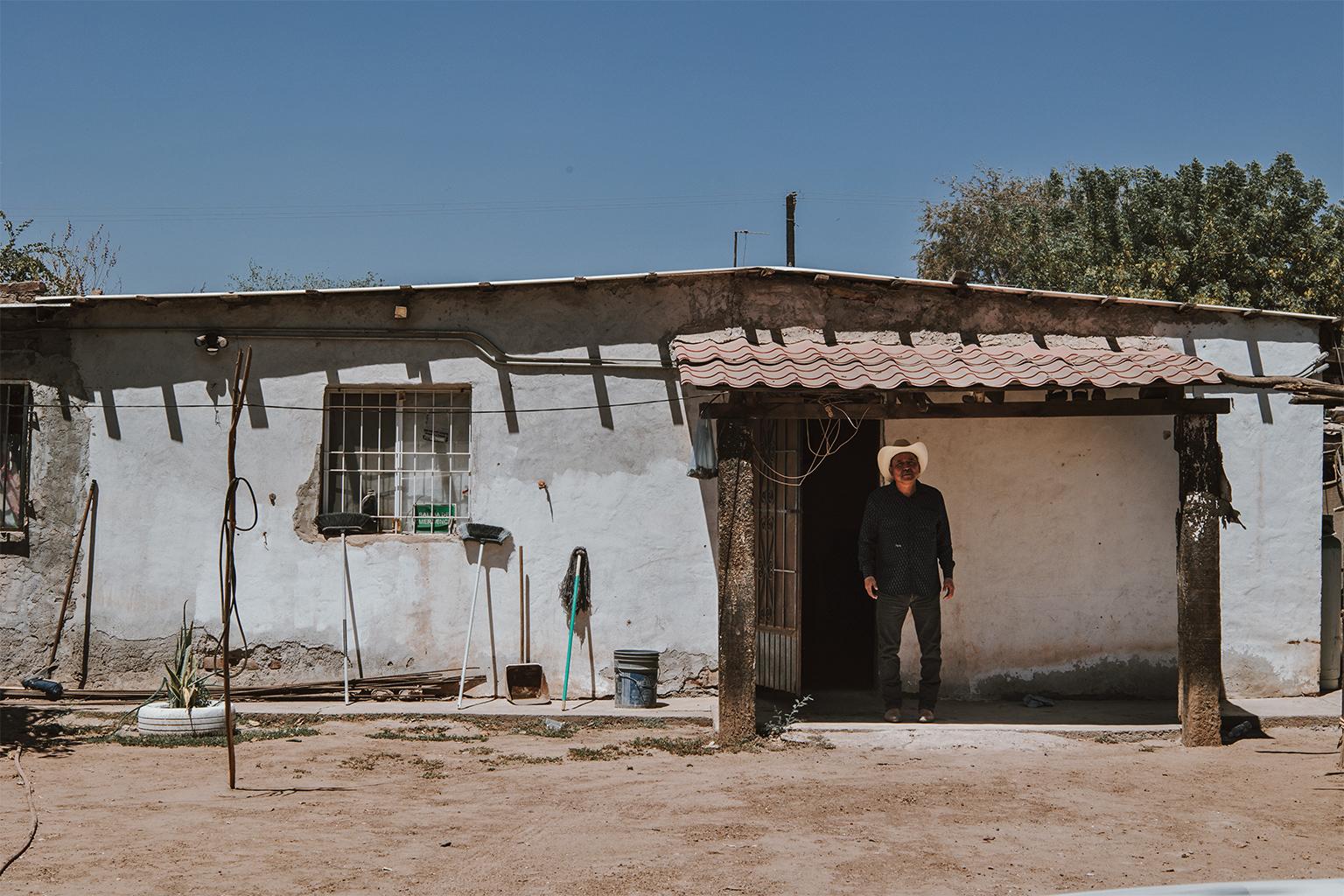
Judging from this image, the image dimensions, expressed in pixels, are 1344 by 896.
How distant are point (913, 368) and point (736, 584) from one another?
6.83 feet

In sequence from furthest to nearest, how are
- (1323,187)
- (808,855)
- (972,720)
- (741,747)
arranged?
(1323,187), (972,720), (741,747), (808,855)

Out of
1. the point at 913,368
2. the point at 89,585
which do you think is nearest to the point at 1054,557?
the point at 913,368

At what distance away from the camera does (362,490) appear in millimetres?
10602

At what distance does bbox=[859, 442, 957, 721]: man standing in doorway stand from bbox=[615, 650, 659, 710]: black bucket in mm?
1797

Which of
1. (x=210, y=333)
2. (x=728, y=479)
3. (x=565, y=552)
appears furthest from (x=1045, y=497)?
(x=210, y=333)

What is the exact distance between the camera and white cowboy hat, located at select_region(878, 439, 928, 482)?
388 inches

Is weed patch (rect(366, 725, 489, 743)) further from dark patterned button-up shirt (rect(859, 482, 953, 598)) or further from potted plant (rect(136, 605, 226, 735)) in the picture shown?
dark patterned button-up shirt (rect(859, 482, 953, 598))

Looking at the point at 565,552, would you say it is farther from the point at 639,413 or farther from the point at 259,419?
the point at 259,419

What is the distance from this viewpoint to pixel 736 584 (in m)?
8.88

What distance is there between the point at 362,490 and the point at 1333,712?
315 inches

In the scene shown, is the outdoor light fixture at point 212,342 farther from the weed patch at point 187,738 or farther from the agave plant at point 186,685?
the weed patch at point 187,738

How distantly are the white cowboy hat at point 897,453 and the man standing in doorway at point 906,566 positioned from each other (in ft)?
0.45

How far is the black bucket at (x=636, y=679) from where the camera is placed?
982cm

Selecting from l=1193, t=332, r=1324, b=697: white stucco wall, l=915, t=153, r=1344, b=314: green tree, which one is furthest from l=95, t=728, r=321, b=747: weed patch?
l=915, t=153, r=1344, b=314: green tree
